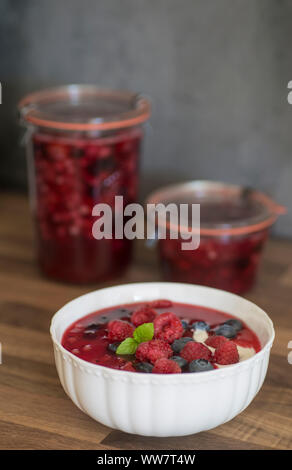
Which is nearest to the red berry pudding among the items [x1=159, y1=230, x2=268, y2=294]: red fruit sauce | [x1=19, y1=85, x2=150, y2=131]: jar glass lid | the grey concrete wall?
[x1=159, y1=230, x2=268, y2=294]: red fruit sauce

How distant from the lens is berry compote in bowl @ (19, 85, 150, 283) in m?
1.25

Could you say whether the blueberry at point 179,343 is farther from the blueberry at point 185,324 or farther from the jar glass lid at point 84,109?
the jar glass lid at point 84,109

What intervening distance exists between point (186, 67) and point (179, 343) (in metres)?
0.79

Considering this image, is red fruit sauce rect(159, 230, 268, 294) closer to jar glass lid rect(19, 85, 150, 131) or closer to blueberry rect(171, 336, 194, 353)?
jar glass lid rect(19, 85, 150, 131)

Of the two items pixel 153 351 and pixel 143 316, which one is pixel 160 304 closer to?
pixel 143 316

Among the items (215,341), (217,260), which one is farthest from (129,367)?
(217,260)

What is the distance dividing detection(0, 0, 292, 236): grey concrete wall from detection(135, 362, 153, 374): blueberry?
2.49ft

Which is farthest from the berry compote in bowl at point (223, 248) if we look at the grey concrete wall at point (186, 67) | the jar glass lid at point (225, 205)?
the grey concrete wall at point (186, 67)

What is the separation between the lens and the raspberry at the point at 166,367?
0.84 metres

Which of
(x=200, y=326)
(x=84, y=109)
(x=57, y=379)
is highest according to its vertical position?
(x=84, y=109)

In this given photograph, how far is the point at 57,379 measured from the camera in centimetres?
A: 104

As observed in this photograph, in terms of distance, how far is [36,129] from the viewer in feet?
4.19
